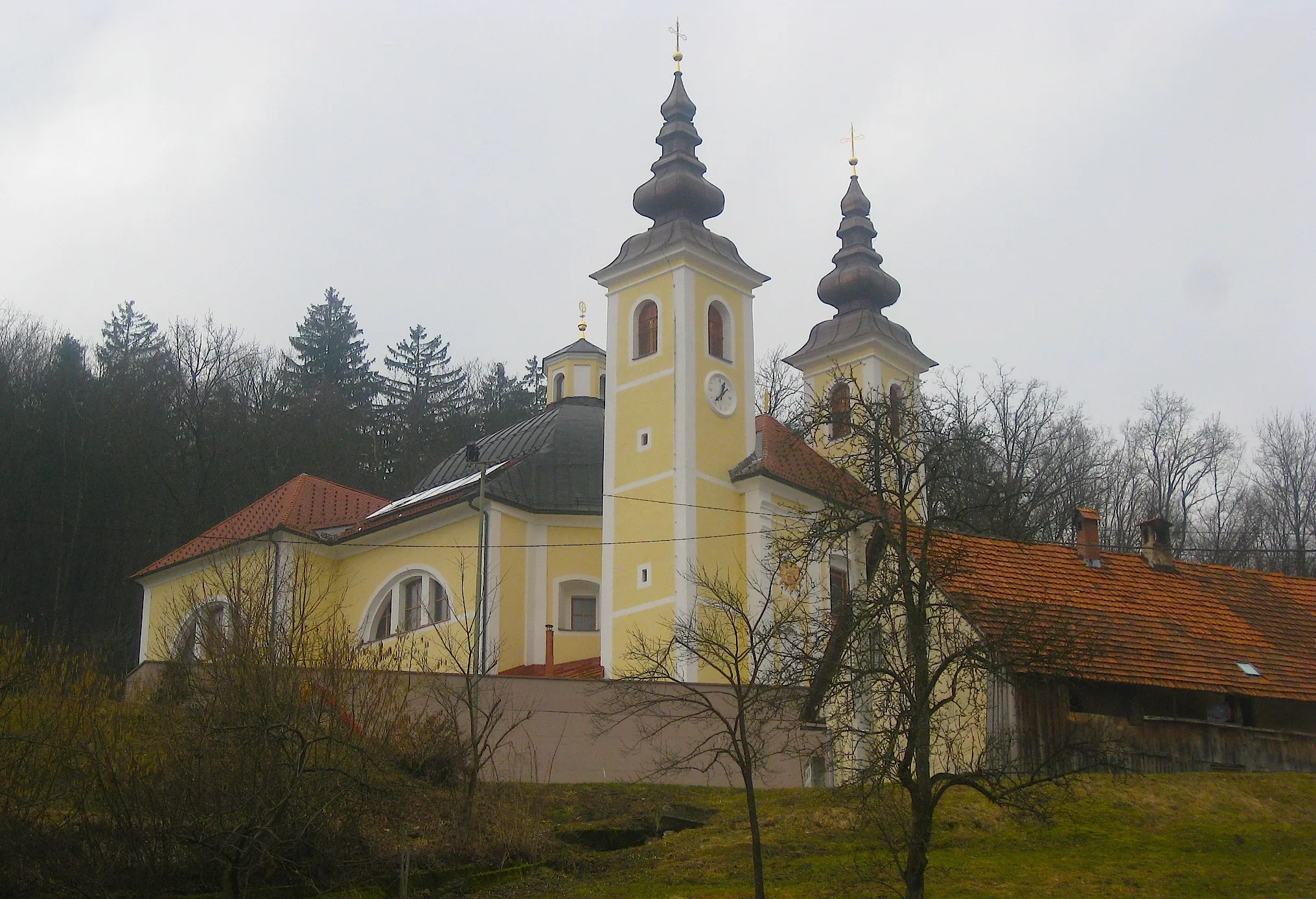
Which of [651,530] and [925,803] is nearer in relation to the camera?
[925,803]

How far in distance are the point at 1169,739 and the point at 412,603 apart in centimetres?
1857

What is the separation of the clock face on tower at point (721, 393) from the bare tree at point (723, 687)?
151 inches

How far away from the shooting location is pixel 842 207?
45.0 metres

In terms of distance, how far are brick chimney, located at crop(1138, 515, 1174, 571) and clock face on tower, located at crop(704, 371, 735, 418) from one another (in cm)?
931

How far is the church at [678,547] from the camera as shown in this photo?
23.7 meters

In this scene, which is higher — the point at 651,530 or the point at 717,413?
the point at 717,413

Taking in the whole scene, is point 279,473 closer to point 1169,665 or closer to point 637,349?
point 637,349

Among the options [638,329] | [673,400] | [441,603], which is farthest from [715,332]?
[441,603]

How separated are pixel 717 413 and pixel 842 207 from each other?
1432 cm

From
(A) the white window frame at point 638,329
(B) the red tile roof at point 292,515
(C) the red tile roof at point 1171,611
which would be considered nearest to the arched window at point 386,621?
(B) the red tile roof at point 292,515

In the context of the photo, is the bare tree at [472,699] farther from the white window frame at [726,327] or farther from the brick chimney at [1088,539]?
the brick chimney at [1088,539]

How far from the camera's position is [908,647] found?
49.2 ft

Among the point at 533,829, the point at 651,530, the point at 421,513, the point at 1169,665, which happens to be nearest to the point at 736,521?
the point at 651,530

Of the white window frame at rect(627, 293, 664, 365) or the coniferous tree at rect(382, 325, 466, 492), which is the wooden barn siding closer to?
the white window frame at rect(627, 293, 664, 365)
